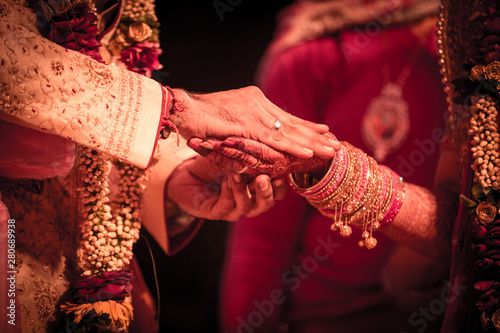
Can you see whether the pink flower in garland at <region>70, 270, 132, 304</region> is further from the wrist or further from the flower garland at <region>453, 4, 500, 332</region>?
the flower garland at <region>453, 4, 500, 332</region>

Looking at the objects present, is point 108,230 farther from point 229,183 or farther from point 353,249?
point 353,249

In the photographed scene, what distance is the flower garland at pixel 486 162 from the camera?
46.2 inches

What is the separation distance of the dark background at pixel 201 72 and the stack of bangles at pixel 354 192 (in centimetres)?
44

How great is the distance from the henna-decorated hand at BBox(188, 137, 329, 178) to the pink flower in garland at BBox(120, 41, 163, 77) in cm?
27

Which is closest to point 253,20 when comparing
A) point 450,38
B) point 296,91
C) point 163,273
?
point 296,91

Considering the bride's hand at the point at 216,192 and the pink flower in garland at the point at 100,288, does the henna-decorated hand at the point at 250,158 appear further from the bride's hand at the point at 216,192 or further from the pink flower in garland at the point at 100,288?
the pink flower in garland at the point at 100,288

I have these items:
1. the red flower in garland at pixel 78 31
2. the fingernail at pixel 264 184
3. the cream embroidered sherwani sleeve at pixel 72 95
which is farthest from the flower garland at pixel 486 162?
the red flower in garland at pixel 78 31

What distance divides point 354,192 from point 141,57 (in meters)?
0.59

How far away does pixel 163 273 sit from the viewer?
1662 mm

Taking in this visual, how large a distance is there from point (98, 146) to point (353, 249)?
124 cm

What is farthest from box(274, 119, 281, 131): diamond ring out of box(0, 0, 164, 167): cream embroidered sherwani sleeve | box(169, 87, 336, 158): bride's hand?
box(0, 0, 164, 167): cream embroidered sherwani sleeve

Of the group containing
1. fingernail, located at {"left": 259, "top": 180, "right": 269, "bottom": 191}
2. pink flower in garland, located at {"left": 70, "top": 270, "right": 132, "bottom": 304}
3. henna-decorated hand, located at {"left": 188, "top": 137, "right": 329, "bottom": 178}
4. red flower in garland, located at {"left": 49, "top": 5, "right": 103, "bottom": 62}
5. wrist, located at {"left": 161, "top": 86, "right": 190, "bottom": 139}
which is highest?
red flower in garland, located at {"left": 49, "top": 5, "right": 103, "bottom": 62}

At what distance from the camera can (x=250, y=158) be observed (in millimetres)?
1104

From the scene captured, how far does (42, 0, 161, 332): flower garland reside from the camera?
1043mm
